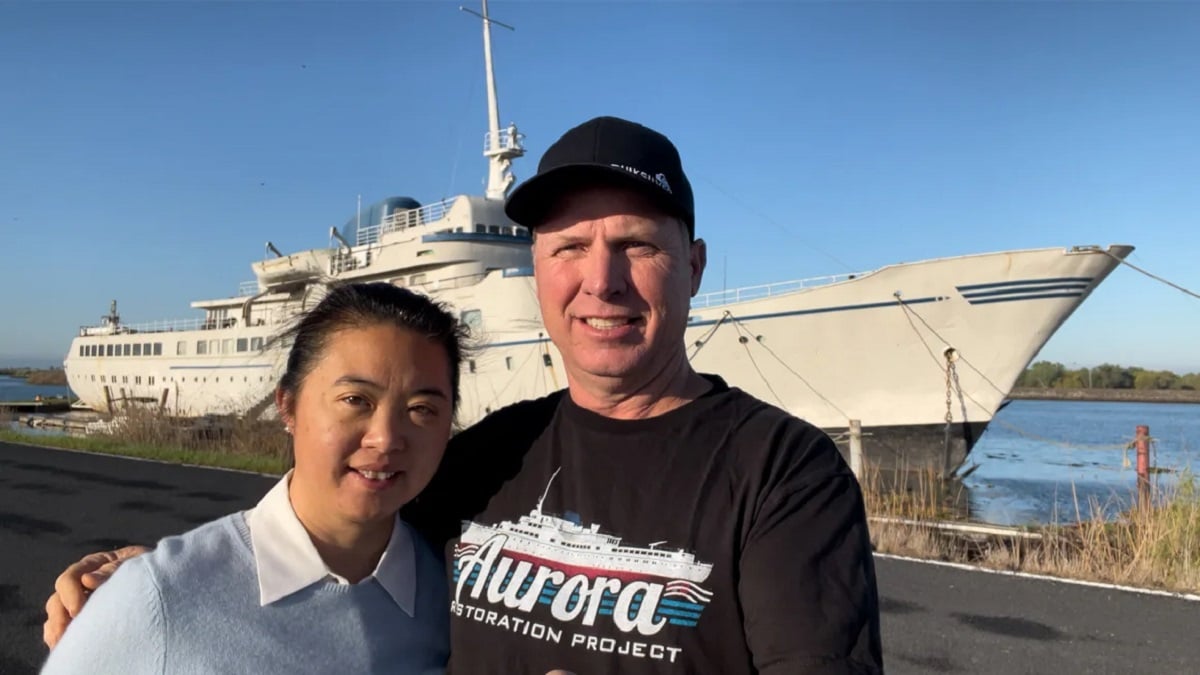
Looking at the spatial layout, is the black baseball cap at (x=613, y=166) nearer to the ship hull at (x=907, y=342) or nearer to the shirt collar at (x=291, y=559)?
the shirt collar at (x=291, y=559)

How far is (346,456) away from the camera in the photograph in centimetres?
168

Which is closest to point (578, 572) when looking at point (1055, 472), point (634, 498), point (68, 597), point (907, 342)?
point (634, 498)

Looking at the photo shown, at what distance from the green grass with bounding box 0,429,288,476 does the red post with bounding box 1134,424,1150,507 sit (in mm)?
10015

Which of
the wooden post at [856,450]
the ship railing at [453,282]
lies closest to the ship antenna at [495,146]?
the ship railing at [453,282]

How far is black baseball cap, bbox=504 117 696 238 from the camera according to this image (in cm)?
163

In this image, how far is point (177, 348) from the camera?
30.9 metres

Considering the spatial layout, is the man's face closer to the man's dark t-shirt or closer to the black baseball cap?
the black baseball cap

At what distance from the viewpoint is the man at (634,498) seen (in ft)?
4.53

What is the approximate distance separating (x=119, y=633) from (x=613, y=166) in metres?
1.20

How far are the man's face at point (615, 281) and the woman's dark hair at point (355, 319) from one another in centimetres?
27

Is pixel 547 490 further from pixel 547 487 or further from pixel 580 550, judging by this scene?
pixel 580 550

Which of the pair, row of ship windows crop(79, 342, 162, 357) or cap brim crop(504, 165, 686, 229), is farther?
row of ship windows crop(79, 342, 162, 357)

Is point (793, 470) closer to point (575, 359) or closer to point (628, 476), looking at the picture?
point (628, 476)

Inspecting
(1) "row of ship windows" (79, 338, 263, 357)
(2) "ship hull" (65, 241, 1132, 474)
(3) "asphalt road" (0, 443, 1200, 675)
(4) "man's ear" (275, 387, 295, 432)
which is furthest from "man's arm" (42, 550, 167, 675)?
(1) "row of ship windows" (79, 338, 263, 357)
